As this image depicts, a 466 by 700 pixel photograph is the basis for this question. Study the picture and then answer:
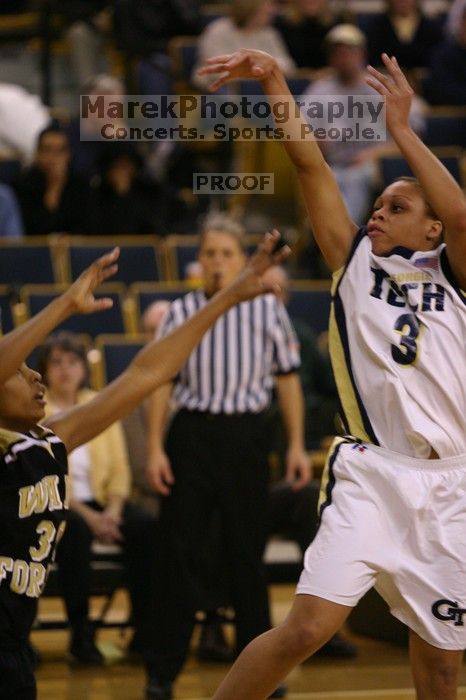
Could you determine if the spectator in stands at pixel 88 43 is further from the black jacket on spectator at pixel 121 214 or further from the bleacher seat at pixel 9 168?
the black jacket on spectator at pixel 121 214

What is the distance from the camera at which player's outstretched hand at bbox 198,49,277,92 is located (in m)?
3.97

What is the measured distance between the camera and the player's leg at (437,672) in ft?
13.0

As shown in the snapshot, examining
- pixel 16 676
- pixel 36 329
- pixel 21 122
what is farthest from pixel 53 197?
pixel 16 676

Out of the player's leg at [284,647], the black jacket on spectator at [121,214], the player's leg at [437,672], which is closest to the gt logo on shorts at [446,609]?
the player's leg at [437,672]

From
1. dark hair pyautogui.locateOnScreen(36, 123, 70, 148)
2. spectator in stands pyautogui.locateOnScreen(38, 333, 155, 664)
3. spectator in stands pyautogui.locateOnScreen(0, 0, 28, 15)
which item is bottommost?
spectator in stands pyautogui.locateOnScreen(38, 333, 155, 664)

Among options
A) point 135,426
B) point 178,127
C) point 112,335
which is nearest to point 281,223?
point 178,127

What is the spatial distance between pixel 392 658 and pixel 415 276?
3.00 m

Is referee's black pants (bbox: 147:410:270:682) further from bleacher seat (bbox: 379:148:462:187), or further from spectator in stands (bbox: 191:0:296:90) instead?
spectator in stands (bbox: 191:0:296:90)

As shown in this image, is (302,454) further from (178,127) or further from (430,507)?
(178,127)

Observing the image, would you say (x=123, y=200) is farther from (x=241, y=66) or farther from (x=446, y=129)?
(x=241, y=66)

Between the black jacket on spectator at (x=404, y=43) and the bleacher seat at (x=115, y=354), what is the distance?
4.67m

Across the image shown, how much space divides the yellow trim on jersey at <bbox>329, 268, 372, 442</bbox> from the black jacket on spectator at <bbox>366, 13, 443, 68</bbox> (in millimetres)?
7843

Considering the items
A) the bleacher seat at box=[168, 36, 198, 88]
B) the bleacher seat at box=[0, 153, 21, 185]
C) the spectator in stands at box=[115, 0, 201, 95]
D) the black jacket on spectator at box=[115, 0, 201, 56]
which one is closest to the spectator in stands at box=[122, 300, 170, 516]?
the bleacher seat at box=[0, 153, 21, 185]

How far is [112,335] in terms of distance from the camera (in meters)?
8.44
